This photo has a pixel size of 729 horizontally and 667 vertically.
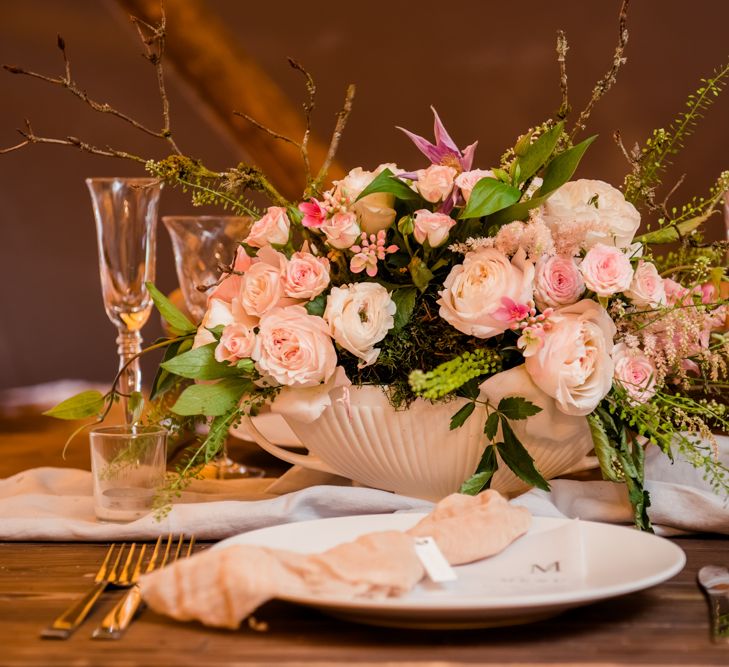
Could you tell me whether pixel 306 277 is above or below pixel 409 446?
above

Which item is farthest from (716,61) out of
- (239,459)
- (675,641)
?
(675,641)

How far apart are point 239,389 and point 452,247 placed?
0.82 ft

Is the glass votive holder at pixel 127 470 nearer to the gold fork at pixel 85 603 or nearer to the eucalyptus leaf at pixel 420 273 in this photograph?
the gold fork at pixel 85 603

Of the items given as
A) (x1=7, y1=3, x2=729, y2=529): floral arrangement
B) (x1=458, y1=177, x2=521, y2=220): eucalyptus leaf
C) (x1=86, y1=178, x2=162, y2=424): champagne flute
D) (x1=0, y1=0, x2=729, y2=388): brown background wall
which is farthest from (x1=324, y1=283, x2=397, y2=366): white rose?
(x1=0, y1=0, x2=729, y2=388): brown background wall

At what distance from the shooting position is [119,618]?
0.69 m

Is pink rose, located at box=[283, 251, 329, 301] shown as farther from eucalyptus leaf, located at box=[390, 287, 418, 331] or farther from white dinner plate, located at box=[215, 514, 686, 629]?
white dinner plate, located at box=[215, 514, 686, 629]

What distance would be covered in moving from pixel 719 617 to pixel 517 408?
0.95ft

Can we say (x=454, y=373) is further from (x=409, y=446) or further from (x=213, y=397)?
(x=213, y=397)

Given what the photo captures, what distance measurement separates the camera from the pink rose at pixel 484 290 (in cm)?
92

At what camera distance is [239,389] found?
3.31 feet

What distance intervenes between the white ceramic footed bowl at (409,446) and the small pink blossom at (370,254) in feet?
0.39

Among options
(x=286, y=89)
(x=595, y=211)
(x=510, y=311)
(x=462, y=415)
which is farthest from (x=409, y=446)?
(x=286, y=89)

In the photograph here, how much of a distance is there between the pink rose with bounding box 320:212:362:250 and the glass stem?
0.32 meters

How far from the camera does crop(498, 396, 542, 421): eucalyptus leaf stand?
94cm
